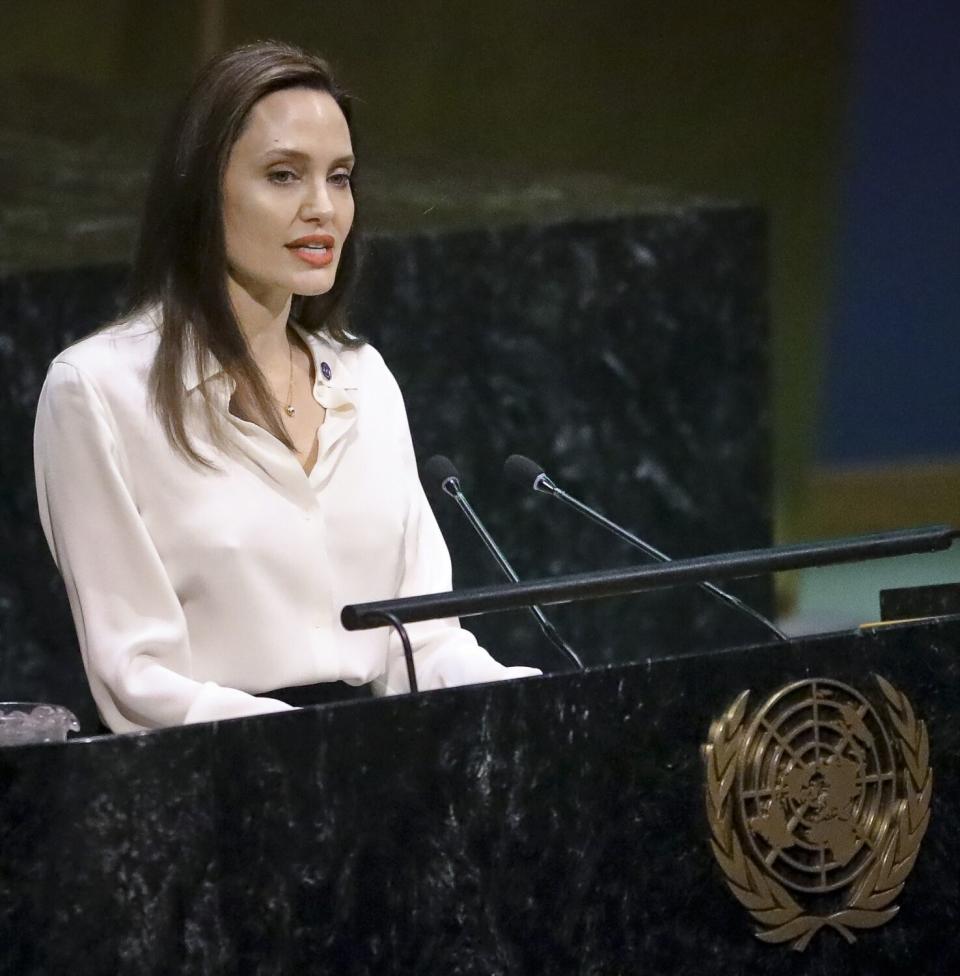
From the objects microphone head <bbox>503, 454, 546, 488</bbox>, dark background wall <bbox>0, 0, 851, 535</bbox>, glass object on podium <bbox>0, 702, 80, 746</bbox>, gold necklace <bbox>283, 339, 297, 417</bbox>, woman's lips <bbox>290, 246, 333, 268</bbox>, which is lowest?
glass object on podium <bbox>0, 702, 80, 746</bbox>

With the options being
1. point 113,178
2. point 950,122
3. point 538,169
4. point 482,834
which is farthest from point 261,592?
point 950,122

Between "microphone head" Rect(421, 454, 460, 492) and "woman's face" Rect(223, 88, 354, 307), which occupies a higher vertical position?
"woman's face" Rect(223, 88, 354, 307)

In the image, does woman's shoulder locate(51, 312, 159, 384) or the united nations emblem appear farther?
woman's shoulder locate(51, 312, 159, 384)

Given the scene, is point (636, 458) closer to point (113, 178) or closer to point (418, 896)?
point (113, 178)

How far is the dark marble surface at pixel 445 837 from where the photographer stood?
1891 millimetres

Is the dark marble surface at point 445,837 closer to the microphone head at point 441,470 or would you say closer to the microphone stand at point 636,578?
the microphone stand at point 636,578

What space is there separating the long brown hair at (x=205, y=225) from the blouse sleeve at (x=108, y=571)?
0.41 feet

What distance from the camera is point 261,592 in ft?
7.95

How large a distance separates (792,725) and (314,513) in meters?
0.68

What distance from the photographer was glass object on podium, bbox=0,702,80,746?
6.49 feet

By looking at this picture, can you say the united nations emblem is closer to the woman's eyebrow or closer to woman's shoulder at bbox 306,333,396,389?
woman's shoulder at bbox 306,333,396,389

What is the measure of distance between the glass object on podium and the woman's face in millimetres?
710

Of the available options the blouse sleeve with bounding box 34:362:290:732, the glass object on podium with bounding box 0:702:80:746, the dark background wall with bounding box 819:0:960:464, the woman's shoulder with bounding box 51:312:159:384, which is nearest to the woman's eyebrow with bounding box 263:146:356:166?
the woman's shoulder with bounding box 51:312:159:384

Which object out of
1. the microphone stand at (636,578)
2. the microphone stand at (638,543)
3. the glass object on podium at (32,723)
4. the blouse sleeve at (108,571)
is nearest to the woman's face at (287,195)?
the blouse sleeve at (108,571)
